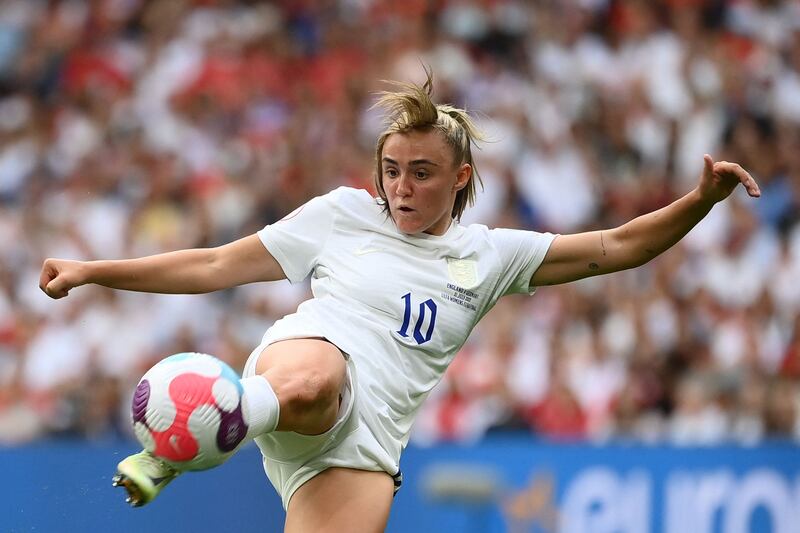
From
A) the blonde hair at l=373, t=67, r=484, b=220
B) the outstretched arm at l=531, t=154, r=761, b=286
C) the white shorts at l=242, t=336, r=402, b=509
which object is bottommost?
the white shorts at l=242, t=336, r=402, b=509

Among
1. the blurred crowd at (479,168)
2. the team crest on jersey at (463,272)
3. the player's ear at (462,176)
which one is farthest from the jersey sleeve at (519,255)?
the blurred crowd at (479,168)

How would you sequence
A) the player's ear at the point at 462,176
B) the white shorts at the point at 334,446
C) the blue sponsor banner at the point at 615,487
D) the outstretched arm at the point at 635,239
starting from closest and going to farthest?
the white shorts at the point at 334,446 → the outstretched arm at the point at 635,239 → the player's ear at the point at 462,176 → the blue sponsor banner at the point at 615,487

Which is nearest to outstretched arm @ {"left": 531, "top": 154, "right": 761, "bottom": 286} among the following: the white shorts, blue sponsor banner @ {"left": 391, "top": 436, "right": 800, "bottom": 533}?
the white shorts

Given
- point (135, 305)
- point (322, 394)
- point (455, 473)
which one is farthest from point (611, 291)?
point (322, 394)

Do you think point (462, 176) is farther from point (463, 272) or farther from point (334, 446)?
point (334, 446)

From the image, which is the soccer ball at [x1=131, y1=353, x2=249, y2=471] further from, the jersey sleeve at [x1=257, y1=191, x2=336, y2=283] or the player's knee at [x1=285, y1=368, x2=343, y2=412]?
the jersey sleeve at [x1=257, y1=191, x2=336, y2=283]

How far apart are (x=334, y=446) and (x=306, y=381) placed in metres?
0.50

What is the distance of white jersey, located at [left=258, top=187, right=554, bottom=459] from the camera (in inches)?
193

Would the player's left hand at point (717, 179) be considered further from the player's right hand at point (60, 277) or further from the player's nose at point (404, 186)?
the player's right hand at point (60, 277)

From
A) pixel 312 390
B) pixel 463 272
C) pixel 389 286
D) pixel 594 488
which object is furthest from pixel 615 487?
pixel 312 390

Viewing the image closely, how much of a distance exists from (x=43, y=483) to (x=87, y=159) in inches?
229

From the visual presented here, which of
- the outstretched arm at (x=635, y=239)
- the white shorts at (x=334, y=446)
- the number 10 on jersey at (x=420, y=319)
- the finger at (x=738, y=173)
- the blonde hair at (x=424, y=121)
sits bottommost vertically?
the white shorts at (x=334, y=446)

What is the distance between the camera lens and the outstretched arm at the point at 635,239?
5012 mm

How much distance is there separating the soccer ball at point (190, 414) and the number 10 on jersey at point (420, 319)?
0.93 metres
